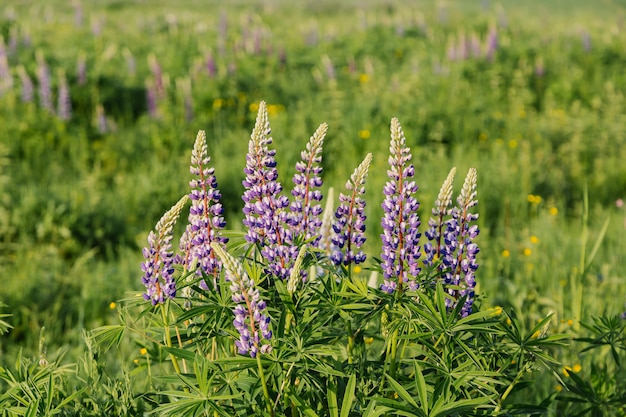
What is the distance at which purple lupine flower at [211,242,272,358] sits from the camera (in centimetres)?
163

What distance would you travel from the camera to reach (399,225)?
1924 mm

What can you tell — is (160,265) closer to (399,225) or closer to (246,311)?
(246,311)

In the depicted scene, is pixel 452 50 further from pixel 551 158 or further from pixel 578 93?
pixel 551 158

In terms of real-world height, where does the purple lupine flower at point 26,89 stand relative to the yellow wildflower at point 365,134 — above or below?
above

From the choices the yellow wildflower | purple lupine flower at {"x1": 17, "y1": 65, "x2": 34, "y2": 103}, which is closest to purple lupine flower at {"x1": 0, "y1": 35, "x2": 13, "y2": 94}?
A: purple lupine flower at {"x1": 17, "y1": 65, "x2": 34, "y2": 103}

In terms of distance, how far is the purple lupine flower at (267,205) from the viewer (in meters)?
1.93

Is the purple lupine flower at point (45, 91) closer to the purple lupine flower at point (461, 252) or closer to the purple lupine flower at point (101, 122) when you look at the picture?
the purple lupine flower at point (101, 122)

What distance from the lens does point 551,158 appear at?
21.2ft

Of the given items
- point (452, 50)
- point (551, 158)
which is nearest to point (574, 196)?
point (551, 158)

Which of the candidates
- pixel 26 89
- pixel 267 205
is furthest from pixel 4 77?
pixel 267 205

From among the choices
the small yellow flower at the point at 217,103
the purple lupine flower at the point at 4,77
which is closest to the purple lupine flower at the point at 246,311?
the small yellow flower at the point at 217,103

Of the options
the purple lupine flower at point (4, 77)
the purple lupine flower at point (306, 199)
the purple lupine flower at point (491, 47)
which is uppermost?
the purple lupine flower at point (491, 47)

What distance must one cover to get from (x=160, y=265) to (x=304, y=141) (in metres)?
4.67

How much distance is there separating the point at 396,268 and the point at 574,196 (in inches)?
181
